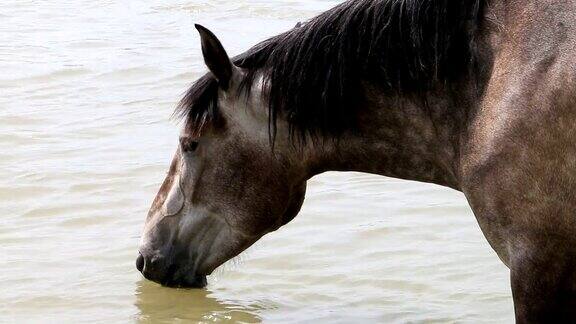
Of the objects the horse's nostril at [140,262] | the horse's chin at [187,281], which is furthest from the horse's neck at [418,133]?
the horse's nostril at [140,262]

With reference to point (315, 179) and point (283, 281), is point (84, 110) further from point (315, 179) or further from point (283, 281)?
point (283, 281)

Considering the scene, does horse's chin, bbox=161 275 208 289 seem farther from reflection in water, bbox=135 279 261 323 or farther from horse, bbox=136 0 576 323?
reflection in water, bbox=135 279 261 323

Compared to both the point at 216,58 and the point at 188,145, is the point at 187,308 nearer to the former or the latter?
the point at 188,145

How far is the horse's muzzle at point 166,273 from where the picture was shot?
489cm

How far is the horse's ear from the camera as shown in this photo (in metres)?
4.15

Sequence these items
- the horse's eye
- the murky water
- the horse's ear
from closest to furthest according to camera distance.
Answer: the horse's ear → the horse's eye → the murky water

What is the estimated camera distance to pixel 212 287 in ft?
19.2

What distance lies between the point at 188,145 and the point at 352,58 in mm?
783

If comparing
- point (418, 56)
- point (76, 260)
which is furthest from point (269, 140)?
point (76, 260)

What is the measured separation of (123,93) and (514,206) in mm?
5896

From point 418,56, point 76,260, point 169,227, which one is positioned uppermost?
point 418,56

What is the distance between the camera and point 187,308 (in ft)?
18.3

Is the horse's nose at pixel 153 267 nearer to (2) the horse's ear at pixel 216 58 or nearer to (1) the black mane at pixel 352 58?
(1) the black mane at pixel 352 58

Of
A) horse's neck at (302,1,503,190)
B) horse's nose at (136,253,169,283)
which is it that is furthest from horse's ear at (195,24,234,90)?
horse's nose at (136,253,169,283)
